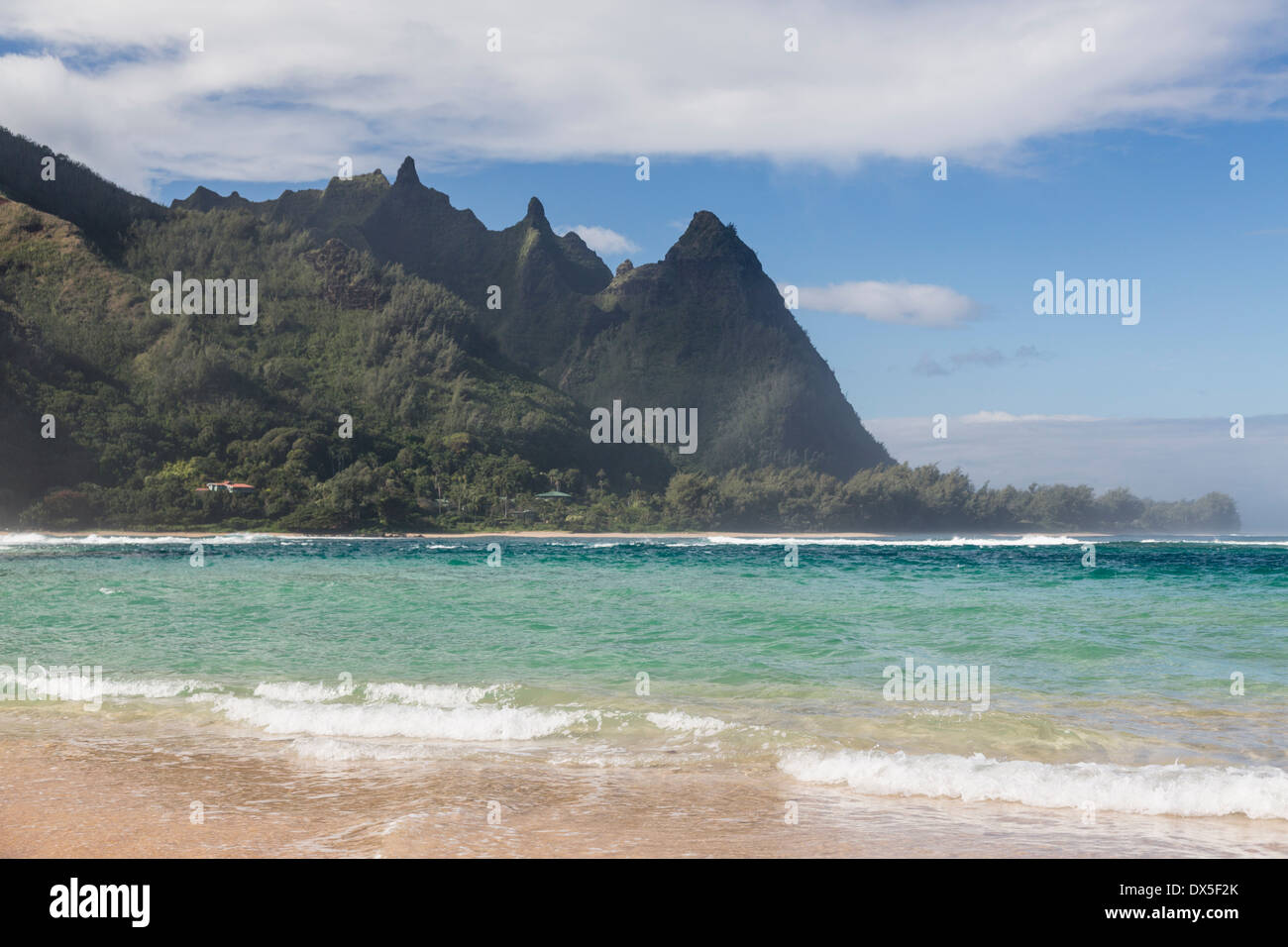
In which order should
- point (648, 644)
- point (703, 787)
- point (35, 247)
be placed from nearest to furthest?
point (703, 787) → point (648, 644) → point (35, 247)

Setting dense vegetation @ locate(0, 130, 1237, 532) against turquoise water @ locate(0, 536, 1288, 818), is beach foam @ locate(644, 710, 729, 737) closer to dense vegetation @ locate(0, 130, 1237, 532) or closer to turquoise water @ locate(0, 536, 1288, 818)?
turquoise water @ locate(0, 536, 1288, 818)

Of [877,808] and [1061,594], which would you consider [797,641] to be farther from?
[1061,594]

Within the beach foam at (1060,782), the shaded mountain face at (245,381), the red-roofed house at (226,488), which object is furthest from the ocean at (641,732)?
the shaded mountain face at (245,381)

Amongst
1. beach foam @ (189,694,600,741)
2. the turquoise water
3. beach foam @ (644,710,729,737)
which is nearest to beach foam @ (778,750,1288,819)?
the turquoise water

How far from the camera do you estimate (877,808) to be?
7.44 metres

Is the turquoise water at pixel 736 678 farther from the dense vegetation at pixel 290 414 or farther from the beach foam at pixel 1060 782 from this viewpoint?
the dense vegetation at pixel 290 414

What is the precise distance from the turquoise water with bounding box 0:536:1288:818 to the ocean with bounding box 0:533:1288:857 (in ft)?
0.18

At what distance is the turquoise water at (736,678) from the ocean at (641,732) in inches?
2.2

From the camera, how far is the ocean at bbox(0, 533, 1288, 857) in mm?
6742

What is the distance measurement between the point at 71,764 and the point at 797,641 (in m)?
11.6

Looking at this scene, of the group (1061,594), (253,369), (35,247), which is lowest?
(1061,594)

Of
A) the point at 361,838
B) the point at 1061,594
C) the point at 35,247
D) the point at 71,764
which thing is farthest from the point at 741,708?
the point at 35,247

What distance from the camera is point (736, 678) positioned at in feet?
43.0

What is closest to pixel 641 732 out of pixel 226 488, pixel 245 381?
pixel 226 488
